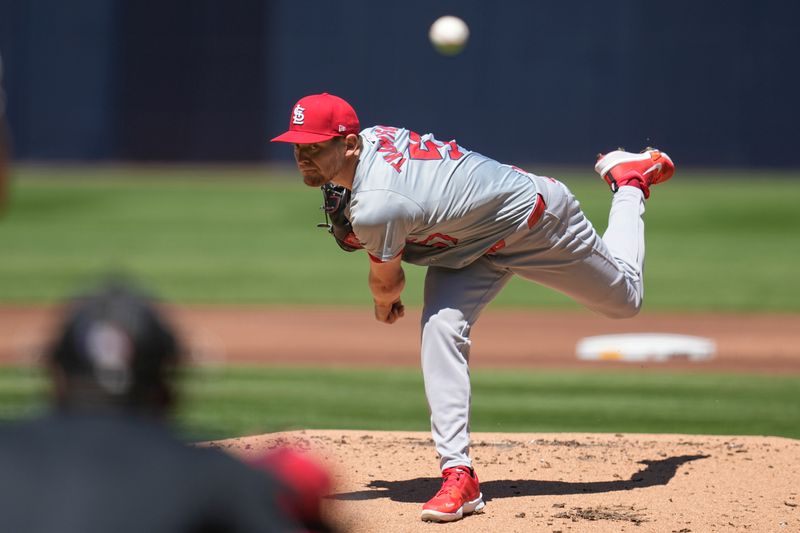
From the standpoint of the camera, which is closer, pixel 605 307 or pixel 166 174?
pixel 605 307

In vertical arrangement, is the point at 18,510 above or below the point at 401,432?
above

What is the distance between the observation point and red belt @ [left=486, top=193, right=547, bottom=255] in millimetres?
4562

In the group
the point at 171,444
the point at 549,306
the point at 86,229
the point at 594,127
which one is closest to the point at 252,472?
the point at 171,444

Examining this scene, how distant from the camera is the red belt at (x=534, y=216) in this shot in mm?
4562

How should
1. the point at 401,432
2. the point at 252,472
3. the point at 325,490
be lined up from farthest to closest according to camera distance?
the point at 401,432
the point at 325,490
the point at 252,472

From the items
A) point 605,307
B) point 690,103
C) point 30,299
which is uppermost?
point 690,103

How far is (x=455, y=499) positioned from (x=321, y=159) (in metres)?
1.39

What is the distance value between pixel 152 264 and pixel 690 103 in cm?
1304

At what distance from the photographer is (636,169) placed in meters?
5.39

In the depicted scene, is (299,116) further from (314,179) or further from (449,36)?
(449,36)

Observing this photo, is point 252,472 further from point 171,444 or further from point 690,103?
point 690,103

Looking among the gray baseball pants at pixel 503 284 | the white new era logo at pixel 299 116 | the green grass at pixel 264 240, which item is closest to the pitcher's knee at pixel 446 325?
the gray baseball pants at pixel 503 284

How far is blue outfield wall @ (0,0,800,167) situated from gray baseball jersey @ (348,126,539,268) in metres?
20.2

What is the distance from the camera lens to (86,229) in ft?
68.3
